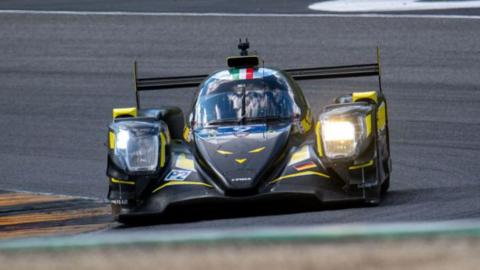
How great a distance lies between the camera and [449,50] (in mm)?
18797

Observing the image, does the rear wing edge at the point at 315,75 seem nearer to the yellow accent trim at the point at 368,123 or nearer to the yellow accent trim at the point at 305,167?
the yellow accent trim at the point at 368,123

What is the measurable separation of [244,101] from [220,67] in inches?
289

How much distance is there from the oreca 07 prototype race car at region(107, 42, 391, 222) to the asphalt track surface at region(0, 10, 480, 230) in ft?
0.75

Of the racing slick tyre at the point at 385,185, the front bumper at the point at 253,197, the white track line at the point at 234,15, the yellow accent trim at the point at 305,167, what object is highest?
the white track line at the point at 234,15

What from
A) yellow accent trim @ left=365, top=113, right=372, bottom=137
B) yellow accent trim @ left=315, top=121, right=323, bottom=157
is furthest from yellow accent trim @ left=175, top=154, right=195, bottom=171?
yellow accent trim @ left=365, top=113, right=372, bottom=137

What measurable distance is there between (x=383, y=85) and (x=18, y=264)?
13.3 m

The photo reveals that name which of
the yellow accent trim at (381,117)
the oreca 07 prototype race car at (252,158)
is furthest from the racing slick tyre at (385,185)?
the yellow accent trim at (381,117)

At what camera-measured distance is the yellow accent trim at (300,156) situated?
1046 cm

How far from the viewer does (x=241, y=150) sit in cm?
1048

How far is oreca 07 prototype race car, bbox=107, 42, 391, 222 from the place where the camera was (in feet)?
33.6

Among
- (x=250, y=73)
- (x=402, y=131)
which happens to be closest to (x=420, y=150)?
(x=402, y=131)

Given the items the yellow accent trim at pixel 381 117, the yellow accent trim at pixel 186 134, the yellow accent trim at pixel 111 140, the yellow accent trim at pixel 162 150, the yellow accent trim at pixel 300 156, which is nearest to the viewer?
the yellow accent trim at pixel 300 156

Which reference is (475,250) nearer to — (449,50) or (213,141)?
(213,141)

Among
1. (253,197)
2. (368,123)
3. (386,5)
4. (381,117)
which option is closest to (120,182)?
(253,197)
